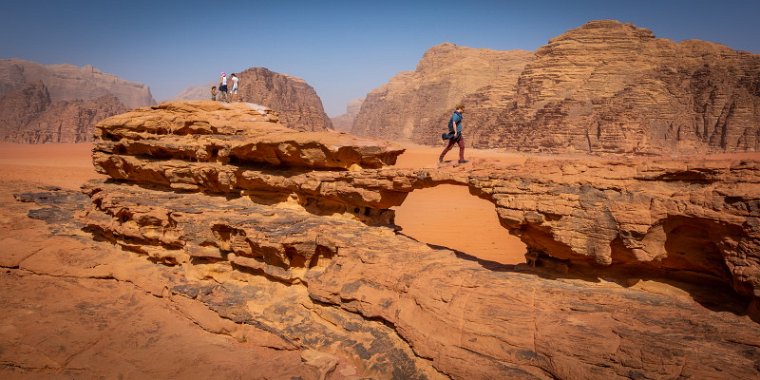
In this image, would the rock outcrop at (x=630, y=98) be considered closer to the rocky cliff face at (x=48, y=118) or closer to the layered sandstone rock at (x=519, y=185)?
the layered sandstone rock at (x=519, y=185)

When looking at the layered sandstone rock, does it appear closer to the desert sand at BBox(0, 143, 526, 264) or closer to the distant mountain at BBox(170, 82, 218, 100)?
the desert sand at BBox(0, 143, 526, 264)

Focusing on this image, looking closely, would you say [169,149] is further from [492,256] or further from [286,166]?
[492,256]

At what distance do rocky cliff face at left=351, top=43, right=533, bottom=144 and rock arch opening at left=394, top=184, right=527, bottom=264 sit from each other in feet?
120

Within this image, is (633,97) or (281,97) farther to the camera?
(281,97)

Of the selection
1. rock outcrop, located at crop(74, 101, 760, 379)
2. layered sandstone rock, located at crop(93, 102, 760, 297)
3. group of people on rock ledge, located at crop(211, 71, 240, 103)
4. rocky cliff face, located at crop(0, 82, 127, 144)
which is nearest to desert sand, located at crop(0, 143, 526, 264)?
layered sandstone rock, located at crop(93, 102, 760, 297)

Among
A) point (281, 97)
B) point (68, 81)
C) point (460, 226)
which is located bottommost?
point (460, 226)

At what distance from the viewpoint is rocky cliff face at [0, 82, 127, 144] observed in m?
43.4

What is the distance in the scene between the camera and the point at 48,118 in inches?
1773

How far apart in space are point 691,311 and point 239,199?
24.4 ft

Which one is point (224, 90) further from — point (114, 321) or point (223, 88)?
point (114, 321)

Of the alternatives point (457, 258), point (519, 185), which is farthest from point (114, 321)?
point (519, 185)

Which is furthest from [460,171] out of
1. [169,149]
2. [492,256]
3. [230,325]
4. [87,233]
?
[87,233]

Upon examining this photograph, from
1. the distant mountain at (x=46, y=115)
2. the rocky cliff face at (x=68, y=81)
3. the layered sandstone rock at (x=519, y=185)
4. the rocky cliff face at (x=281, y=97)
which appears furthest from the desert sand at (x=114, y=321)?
the rocky cliff face at (x=68, y=81)

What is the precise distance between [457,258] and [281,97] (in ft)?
143
